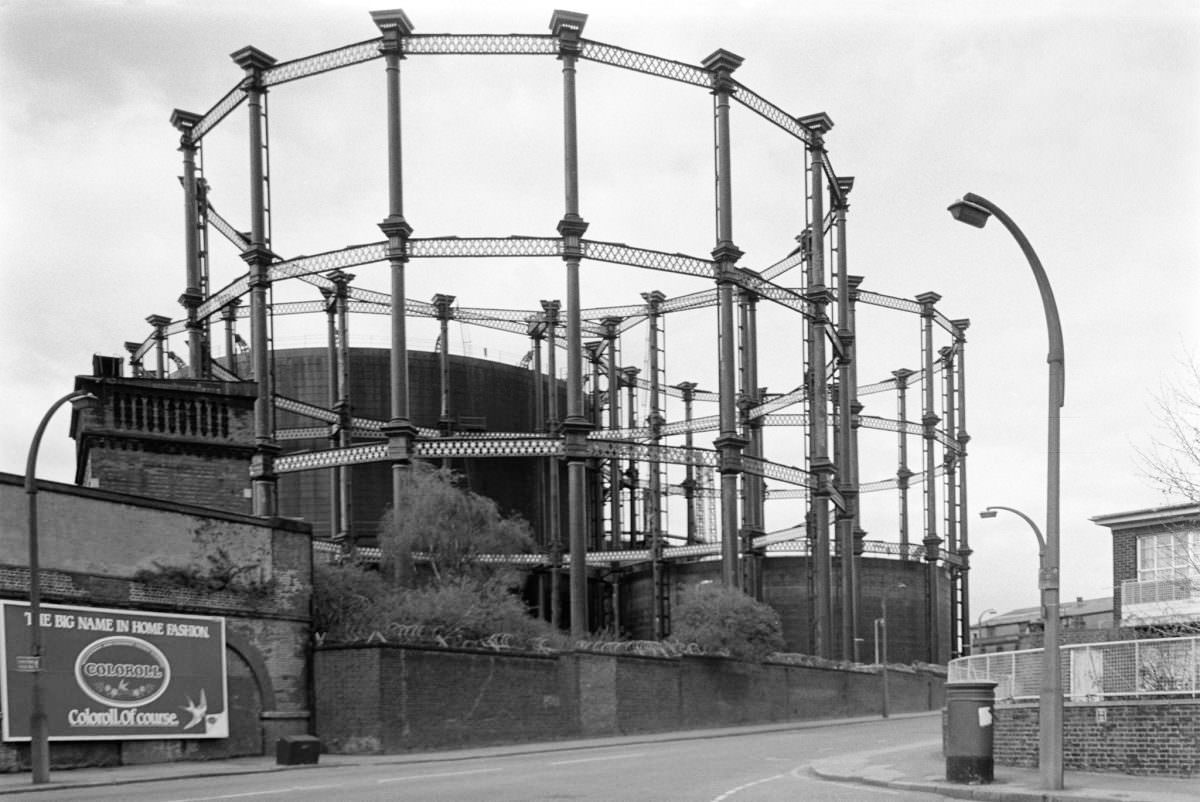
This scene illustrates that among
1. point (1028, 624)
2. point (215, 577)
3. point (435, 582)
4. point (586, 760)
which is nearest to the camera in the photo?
point (586, 760)

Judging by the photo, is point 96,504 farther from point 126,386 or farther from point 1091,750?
point 1091,750

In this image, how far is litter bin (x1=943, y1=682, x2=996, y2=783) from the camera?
1942 centimetres

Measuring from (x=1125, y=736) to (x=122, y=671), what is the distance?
18718 millimetres

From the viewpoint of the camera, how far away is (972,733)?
1952 cm

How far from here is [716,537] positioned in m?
83.1

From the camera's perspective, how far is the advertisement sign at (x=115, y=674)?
26922mm

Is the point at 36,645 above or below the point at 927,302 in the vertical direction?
below

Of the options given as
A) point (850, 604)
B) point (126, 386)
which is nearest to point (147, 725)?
point (126, 386)

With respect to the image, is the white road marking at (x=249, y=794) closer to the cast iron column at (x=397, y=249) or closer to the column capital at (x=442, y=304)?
the cast iron column at (x=397, y=249)

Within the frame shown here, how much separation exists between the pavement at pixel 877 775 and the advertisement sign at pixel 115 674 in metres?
0.82

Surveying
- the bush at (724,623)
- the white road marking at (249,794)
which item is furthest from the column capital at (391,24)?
the white road marking at (249,794)

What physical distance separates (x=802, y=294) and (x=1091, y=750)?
42487 millimetres

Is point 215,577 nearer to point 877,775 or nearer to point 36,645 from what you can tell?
point 36,645

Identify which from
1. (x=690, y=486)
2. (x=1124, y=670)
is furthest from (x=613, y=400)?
(x=1124, y=670)
